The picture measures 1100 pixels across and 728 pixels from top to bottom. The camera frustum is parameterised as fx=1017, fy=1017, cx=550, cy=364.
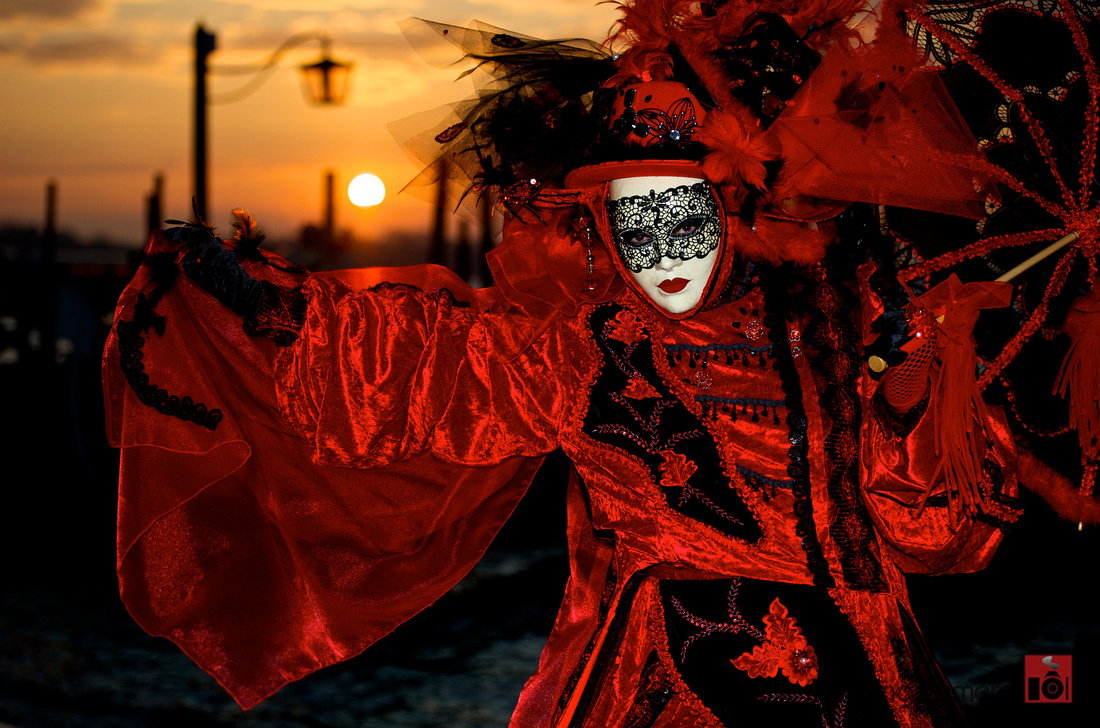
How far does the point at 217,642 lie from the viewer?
235 centimetres

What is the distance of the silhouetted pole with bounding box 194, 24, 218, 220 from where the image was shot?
806cm

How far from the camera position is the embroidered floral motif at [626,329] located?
7.09 ft

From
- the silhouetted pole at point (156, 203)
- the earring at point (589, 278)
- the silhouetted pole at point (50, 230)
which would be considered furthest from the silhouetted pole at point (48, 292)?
the earring at point (589, 278)

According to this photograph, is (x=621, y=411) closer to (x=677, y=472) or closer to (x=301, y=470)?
(x=677, y=472)

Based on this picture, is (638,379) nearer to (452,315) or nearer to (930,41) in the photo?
(452,315)

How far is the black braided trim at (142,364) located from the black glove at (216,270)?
0.16 meters

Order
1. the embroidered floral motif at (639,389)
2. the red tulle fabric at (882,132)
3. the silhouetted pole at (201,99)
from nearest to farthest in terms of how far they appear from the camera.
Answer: the red tulle fabric at (882,132) < the embroidered floral motif at (639,389) < the silhouetted pole at (201,99)

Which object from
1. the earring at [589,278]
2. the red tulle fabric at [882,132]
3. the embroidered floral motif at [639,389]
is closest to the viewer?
the red tulle fabric at [882,132]

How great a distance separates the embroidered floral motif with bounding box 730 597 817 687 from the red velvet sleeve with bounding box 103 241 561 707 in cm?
61

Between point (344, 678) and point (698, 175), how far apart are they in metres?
3.58

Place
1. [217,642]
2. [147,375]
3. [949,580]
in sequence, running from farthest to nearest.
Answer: [949,580] → [217,642] → [147,375]

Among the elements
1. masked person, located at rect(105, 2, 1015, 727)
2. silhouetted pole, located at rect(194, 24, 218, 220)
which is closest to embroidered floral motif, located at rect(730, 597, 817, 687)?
masked person, located at rect(105, 2, 1015, 727)

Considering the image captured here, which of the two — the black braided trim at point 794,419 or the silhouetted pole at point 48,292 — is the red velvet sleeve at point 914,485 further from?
the silhouetted pole at point 48,292

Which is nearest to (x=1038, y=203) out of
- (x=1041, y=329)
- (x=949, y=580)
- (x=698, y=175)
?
(x=1041, y=329)
